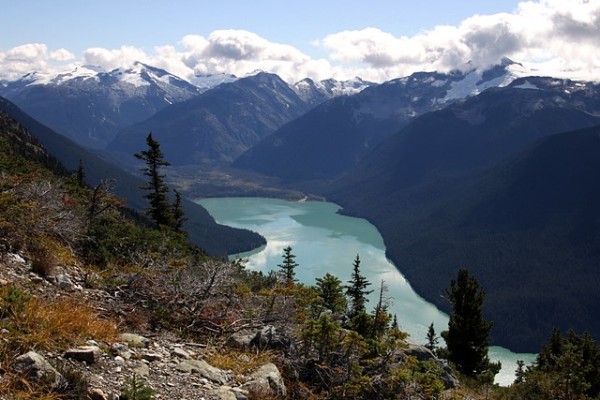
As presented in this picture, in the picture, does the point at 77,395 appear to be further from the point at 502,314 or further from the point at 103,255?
the point at 502,314

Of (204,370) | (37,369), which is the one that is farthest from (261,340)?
(37,369)

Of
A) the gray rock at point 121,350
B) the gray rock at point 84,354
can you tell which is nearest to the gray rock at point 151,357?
the gray rock at point 121,350

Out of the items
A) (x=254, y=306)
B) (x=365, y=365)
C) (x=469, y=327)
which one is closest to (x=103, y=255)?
(x=254, y=306)

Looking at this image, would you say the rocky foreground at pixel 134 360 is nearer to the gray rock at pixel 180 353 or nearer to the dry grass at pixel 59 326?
the gray rock at pixel 180 353

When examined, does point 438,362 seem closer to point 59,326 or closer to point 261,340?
point 261,340

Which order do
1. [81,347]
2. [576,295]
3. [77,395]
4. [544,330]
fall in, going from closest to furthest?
[77,395]
[81,347]
[544,330]
[576,295]
